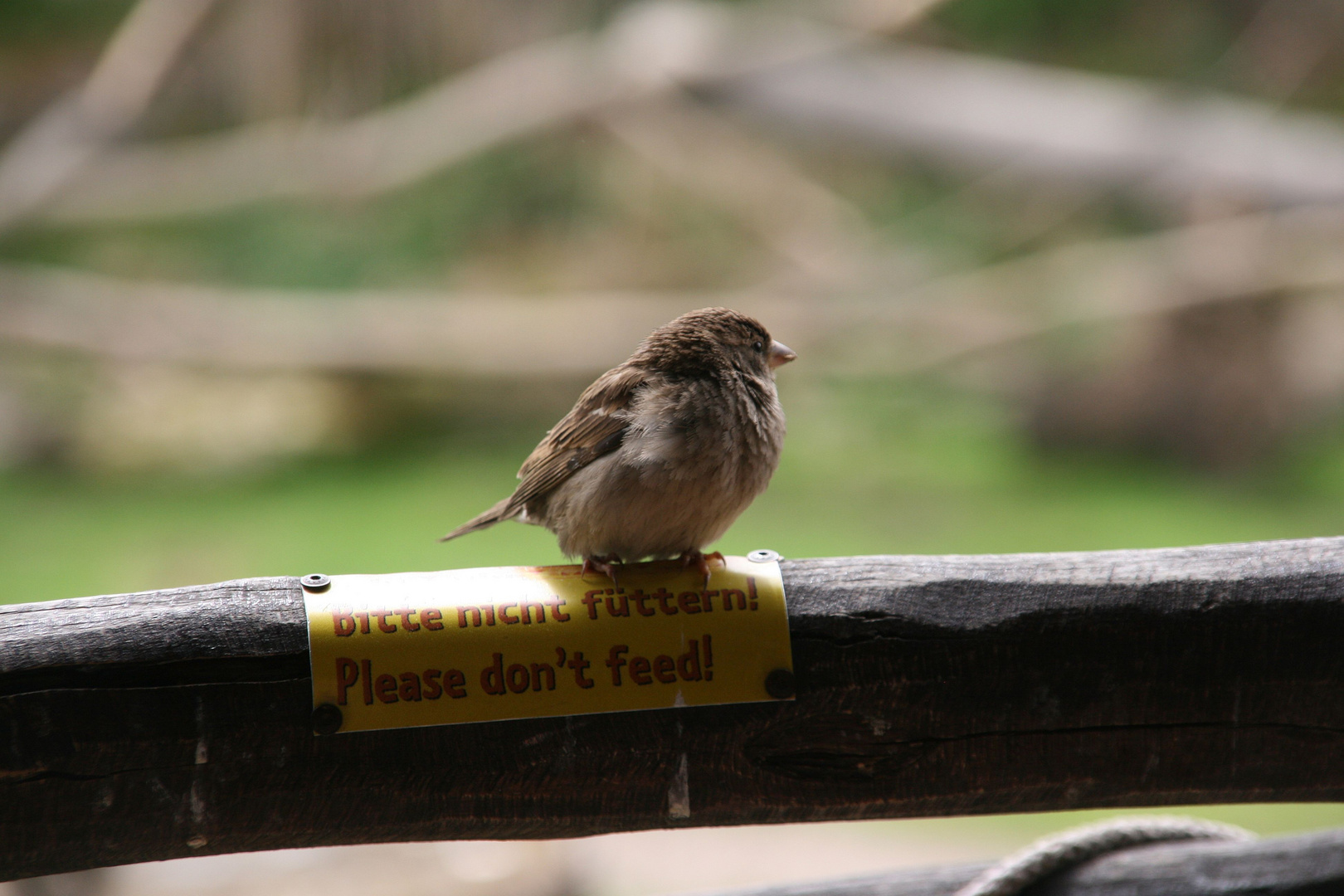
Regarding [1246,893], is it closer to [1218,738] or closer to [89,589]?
[1218,738]

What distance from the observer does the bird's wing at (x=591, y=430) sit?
190 centimetres

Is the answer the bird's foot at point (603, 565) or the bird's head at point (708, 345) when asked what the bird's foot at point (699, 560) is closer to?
the bird's foot at point (603, 565)

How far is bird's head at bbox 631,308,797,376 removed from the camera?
1.94 metres

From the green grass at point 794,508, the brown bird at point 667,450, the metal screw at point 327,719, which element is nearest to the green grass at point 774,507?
the green grass at point 794,508

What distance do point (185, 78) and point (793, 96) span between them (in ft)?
9.81

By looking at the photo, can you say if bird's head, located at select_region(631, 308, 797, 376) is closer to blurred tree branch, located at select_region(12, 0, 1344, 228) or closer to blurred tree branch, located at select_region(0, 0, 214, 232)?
blurred tree branch, located at select_region(12, 0, 1344, 228)

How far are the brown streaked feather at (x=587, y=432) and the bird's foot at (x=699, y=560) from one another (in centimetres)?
23

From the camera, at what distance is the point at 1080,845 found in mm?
1799

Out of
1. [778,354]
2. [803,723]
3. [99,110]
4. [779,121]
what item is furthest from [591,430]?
[779,121]

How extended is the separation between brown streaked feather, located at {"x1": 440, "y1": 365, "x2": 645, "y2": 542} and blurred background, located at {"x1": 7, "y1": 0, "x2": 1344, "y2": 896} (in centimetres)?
182

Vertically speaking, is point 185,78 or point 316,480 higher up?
point 185,78

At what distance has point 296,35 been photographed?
17.0 ft

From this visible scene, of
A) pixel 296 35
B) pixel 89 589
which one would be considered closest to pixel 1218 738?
pixel 89 589

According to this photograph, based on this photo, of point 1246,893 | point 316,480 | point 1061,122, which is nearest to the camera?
point 1246,893
